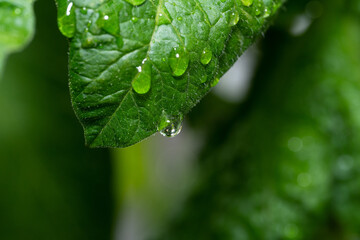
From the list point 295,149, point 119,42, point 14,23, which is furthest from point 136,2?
point 295,149

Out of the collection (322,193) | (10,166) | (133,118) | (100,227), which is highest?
(133,118)

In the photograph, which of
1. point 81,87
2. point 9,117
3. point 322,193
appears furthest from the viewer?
point 9,117

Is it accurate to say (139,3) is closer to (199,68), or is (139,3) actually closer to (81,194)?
(199,68)

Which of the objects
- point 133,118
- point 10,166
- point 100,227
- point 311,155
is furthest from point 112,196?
point 133,118

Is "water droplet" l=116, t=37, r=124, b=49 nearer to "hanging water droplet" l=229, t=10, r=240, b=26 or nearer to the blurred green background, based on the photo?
"hanging water droplet" l=229, t=10, r=240, b=26

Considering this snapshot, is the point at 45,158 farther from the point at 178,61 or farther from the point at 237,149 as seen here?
the point at 178,61

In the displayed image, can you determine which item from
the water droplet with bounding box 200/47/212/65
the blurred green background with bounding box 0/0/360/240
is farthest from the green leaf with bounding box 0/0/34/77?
the blurred green background with bounding box 0/0/360/240
